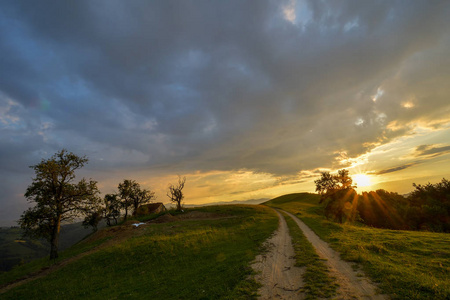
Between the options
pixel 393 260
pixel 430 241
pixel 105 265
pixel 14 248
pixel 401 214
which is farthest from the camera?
pixel 14 248

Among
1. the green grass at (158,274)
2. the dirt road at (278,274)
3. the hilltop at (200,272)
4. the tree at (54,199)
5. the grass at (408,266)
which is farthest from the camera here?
the tree at (54,199)

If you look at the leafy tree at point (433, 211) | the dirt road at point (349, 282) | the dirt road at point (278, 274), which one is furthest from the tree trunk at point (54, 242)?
the leafy tree at point (433, 211)

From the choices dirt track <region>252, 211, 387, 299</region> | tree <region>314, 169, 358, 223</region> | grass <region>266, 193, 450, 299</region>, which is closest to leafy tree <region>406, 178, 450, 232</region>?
tree <region>314, 169, 358, 223</region>

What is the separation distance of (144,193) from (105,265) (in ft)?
185

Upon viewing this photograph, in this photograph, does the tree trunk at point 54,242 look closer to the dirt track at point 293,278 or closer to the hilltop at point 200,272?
the hilltop at point 200,272

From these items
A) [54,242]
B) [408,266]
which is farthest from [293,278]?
[54,242]

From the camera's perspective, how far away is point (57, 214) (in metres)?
29.0

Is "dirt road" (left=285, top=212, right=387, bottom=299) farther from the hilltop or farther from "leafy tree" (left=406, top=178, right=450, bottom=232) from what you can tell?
"leafy tree" (left=406, top=178, right=450, bottom=232)

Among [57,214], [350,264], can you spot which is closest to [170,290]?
[350,264]

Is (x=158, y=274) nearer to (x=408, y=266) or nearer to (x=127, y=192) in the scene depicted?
(x=408, y=266)

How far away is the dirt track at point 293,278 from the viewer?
878 cm

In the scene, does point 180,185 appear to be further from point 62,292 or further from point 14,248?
point 14,248

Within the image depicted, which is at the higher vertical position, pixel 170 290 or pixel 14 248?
pixel 170 290

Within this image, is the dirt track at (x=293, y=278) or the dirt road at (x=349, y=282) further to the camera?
the dirt track at (x=293, y=278)
